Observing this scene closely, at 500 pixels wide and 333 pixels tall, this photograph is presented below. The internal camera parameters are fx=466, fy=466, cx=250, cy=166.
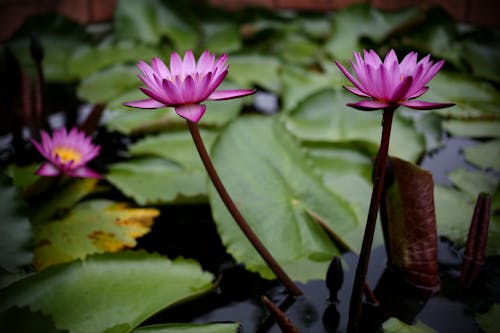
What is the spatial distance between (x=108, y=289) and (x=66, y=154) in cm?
43

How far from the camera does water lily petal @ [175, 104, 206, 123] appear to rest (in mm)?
641

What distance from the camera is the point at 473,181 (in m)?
1.25

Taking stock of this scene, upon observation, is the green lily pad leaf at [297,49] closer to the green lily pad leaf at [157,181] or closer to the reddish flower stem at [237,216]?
the green lily pad leaf at [157,181]

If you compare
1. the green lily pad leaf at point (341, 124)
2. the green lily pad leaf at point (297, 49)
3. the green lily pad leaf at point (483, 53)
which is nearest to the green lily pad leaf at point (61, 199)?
the green lily pad leaf at point (341, 124)

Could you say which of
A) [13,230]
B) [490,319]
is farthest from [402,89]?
[13,230]

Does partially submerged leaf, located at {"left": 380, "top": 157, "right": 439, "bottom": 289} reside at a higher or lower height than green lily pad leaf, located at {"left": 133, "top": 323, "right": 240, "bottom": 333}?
higher

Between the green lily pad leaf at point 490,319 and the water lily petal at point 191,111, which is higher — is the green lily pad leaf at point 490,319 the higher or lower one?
the lower one

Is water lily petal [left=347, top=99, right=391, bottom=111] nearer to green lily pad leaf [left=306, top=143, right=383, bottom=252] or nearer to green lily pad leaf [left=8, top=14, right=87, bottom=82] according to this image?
green lily pad leaf [left=306, top=143, right=383, bottom=252]

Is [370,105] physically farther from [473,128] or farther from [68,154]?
[473,128]

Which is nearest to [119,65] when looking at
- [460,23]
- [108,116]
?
[108,116]

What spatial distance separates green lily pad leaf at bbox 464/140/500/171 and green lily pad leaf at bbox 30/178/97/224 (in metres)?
1.08

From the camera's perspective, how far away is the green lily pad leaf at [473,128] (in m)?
1.53

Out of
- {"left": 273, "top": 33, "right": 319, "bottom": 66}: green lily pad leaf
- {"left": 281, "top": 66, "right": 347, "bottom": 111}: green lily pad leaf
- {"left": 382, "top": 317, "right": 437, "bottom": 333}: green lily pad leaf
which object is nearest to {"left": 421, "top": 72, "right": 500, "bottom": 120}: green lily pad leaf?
{"left": 281, "top": 66, "right": 347, "bottom": 111}: green lily pad leaf

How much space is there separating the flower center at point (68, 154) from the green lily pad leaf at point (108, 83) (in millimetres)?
578
